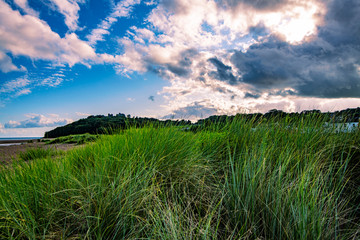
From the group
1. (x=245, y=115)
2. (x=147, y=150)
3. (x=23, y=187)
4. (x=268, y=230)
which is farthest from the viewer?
(x=245, y=115)

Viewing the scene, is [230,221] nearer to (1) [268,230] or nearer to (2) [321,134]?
(1) [268,230]

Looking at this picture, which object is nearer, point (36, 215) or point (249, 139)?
point (36, 215)

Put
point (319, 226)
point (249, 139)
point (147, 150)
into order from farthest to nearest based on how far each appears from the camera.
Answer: point (249, 139) → point (147, 150) → point (319, 226)

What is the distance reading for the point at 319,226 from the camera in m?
1.42

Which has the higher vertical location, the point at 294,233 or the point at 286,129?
the point at 286,129

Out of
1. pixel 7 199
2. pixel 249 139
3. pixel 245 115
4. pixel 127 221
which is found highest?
pixel 245 115

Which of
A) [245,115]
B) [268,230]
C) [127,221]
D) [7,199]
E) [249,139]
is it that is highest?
[245,115]

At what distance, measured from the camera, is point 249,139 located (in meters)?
3.48

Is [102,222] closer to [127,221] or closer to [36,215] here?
[127,221]

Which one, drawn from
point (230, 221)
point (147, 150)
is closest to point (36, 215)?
point (147, 150)

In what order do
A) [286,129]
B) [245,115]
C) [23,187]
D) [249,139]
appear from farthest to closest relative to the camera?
[245,115], [286,129], [249,139], [23,187]

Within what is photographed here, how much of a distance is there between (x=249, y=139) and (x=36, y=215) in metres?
2.96

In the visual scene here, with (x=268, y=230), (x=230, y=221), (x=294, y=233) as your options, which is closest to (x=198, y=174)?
(x=230, y=221)

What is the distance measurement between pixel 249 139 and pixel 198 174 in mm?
1333
